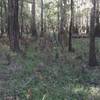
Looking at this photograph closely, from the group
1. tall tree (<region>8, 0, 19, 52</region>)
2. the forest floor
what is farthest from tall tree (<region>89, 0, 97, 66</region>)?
tall tree (<region>8, 0, 19, 52</region>)

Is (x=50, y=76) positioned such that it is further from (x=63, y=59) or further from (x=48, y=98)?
(x=63, y=59)

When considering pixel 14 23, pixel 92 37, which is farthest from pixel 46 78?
pixel 14 23

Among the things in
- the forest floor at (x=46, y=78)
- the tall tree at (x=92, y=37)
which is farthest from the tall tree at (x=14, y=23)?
the tall tree at (x=92, y=37)

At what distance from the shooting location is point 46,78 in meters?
9.83

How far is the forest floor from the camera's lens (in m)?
8.00

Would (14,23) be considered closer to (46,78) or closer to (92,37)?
(92,37)

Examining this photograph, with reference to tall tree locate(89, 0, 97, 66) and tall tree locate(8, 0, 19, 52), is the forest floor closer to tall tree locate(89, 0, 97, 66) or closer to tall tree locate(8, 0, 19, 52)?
tall tree locate(89, 0, 97, 66)

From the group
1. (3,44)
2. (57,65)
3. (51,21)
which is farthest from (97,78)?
(51,21)

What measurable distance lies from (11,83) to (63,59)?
16.0ft

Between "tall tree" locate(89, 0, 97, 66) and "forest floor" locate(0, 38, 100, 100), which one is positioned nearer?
"forest floor" locate(0, 38, 100, 100)

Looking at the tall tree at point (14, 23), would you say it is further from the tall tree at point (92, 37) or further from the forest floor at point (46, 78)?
the tall tree at point (92, 37)

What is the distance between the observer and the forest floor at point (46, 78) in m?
8.00

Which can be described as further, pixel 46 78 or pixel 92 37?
pixel 92 37

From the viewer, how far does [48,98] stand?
762 centimetres
